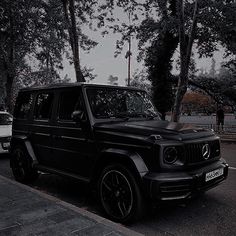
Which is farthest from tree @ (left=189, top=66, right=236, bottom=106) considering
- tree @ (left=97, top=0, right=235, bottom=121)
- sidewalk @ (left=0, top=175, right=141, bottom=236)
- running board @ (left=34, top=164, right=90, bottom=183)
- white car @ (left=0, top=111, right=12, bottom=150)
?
sidewalk @ (left=0, top=175, right=141, bottom=236)

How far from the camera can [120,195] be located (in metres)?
4.24

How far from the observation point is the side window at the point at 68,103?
16.6ft

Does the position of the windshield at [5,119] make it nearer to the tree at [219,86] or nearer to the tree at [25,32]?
the tree at [25,32]

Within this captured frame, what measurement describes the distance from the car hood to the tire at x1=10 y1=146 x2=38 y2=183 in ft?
7.44

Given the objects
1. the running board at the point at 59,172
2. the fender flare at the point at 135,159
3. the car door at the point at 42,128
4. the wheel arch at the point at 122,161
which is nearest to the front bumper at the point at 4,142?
the car door at the point at 42,128

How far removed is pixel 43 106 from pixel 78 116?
1500 millimetres

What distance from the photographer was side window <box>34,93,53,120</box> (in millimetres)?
5730

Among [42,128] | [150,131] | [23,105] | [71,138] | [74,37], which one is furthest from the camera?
[74,37]

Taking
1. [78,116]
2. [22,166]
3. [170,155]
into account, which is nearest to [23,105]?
[22,166]

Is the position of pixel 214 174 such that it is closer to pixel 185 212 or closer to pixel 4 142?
pixel 185 212

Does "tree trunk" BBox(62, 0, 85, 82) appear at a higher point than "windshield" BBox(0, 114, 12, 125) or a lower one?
higher

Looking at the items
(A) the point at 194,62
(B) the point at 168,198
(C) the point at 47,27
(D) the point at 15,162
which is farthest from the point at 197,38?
(B) the point at 168,198

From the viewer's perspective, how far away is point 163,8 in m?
17.0

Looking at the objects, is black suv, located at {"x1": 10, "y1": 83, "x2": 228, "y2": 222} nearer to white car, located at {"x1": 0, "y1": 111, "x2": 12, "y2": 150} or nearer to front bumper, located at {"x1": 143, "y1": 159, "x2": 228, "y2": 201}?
front bumper, located at {"x1": 143, "y1": 159, "x2": 228, "y2": 201}
